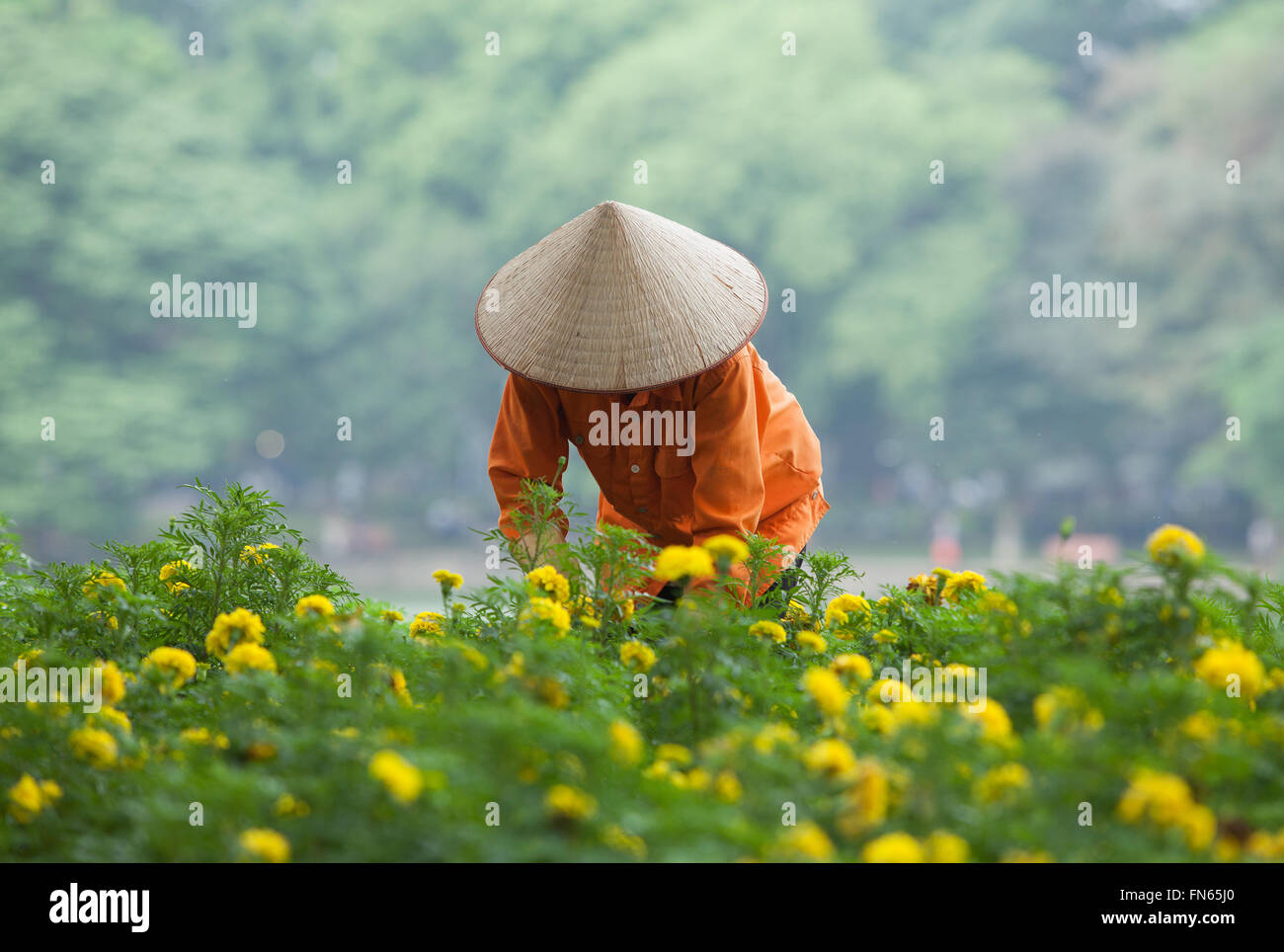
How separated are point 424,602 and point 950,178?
1091 cm

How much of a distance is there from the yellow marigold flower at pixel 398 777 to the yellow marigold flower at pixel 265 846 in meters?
0.11

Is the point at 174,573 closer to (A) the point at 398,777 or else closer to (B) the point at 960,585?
(A) the point at 398,777

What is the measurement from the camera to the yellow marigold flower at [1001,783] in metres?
1.16

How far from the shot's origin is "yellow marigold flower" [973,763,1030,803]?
1.16m

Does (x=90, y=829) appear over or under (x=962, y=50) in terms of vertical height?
under

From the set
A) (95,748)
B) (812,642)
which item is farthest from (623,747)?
(812,642)

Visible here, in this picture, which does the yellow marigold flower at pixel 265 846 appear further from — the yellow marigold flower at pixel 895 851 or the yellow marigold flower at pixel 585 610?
the yellow marigold flower at pixel 585 610

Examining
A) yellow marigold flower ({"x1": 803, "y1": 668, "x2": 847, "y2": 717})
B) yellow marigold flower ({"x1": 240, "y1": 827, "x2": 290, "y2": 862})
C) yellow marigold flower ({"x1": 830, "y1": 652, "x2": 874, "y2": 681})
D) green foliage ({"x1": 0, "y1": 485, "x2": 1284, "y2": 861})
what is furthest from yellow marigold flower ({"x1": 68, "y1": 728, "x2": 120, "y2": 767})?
yellow marigold flower ({"x1": 830, "y1": 652, "x2": 874, "y2": 681})

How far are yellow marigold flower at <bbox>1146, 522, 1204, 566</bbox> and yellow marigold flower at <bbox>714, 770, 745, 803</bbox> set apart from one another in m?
0.66

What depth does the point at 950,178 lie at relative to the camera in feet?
61.0

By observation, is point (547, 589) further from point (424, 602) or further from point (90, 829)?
point (424, 602)

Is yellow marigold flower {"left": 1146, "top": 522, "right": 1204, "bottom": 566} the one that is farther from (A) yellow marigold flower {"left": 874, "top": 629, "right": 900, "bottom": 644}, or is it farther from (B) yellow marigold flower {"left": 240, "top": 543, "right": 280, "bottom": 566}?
(B) yellow marigold flower {"left": 240, "top": 543, "right": 280, "bottom": 566}

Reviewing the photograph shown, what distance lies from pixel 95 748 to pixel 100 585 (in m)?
0.61
